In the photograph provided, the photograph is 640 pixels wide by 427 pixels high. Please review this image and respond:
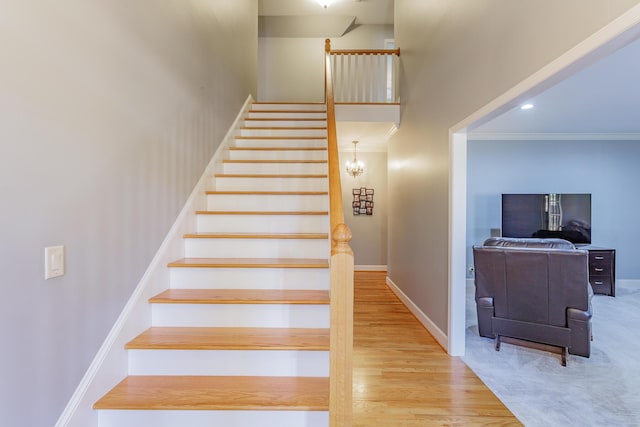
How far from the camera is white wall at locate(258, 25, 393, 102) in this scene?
21.7 feet

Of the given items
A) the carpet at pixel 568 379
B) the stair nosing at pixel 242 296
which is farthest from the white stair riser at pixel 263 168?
the carpet at pixel 568 379

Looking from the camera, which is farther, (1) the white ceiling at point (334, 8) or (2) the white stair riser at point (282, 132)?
(1) the white ceiling at point (334, 8)

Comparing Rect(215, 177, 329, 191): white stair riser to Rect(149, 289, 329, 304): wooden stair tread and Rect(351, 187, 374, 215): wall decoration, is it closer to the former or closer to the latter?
Rect(149, 289, 329, 304): wooden stair tread

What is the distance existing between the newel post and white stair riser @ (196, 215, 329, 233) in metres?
1.27

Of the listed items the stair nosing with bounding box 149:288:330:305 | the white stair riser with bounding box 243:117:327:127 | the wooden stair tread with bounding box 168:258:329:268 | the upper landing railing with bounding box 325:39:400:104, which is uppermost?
the upper landing railing with bounding box 325:39:400:104

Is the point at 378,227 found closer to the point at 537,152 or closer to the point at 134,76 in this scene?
the point at 537,152

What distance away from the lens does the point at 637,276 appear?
5.16 m

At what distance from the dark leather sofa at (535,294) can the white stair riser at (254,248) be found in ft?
5.30

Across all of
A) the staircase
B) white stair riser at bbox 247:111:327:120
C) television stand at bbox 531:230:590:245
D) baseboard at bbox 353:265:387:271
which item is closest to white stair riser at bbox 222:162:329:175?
the staircase

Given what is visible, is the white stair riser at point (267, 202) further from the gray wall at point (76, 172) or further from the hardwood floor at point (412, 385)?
the hardwood floor at point (412, 385)

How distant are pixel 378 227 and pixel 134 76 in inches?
206

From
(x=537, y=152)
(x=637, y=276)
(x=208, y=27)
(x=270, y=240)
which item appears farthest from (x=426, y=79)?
(x=637, y=276)

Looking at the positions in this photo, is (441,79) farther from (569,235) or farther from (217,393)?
(569,235)

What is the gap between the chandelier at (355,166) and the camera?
6.01 metres
